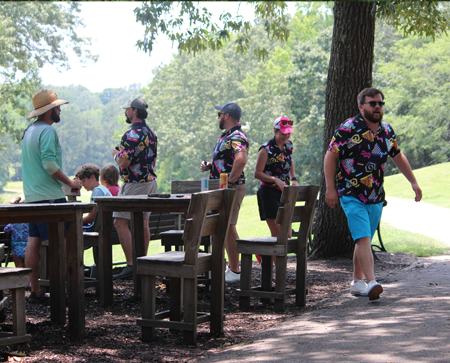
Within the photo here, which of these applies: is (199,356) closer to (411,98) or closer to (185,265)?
(185,265)

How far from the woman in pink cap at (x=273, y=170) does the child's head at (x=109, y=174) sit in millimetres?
1990

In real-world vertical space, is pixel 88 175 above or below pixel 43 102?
below

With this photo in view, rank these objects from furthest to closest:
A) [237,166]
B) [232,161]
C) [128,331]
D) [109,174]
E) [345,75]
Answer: [345,75], [109,174], [232,161], [237,166], [128,331]

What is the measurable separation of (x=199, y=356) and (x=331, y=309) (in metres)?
1.66

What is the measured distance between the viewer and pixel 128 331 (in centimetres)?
473

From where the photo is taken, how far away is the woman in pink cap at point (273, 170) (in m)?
6.79

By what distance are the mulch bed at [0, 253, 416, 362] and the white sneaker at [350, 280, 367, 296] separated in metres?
0.45

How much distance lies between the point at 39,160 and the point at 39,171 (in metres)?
0.11

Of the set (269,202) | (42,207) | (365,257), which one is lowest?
(365,257)

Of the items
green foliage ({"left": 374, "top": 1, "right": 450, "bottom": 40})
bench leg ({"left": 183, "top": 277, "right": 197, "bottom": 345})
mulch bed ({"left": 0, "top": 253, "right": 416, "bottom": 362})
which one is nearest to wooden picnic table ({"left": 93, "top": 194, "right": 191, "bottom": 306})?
mulch bed ({"left": 0, "top": 253, "right": 416, "bottom": 362})

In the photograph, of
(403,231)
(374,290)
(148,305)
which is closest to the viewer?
(148,305)

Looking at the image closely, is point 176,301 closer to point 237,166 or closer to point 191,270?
point 191,270

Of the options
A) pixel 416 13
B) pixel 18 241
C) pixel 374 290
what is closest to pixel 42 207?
pixel 18 241

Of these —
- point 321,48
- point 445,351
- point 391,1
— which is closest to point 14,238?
point 445,351
